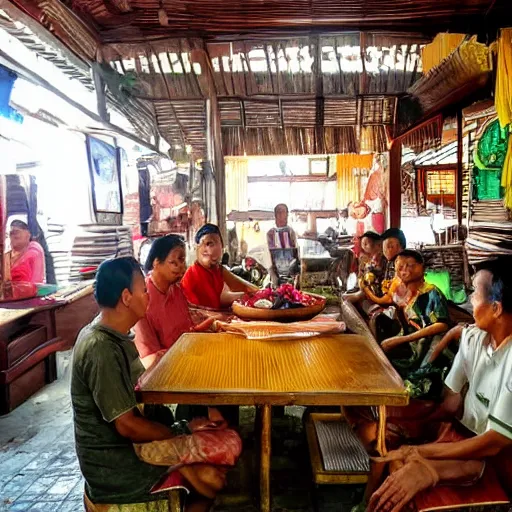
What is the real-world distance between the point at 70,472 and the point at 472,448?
2749 millimetres

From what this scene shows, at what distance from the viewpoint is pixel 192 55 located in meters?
5.11

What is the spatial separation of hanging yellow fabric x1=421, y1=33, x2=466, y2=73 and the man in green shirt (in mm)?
4206

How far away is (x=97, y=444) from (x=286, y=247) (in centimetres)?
625

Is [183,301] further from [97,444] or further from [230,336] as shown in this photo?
[97,444]

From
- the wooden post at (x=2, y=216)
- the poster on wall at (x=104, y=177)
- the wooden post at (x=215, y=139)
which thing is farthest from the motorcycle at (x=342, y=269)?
the wooden post at (x=2, y=216)

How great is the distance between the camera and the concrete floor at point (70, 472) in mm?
2902

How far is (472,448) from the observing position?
1996 millimetres

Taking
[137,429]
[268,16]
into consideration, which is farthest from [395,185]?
[137,429]

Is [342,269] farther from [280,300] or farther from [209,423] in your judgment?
[209,423]

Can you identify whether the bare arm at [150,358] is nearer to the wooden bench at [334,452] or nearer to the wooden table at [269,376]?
the wooden table at [269,376]

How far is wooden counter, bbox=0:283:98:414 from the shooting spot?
4.39 metres

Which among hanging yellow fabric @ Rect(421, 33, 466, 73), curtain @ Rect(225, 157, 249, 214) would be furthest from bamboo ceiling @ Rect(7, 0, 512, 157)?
curtain @ Rect(225, 157, 249, 214)

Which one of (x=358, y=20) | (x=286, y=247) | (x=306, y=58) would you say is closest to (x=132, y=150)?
(x=286, y=247)

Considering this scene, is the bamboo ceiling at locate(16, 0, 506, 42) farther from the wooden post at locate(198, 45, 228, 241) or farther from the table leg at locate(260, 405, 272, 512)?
the table leg at locate(260, 405, 272, 512)
